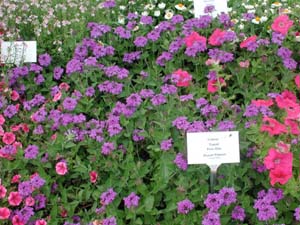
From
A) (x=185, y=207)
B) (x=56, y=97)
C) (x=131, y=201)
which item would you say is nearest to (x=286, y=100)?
(x=185, y=207)

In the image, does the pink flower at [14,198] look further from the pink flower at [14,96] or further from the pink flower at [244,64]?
the pink flower at [244,64]

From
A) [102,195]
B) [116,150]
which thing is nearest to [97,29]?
[116,150]

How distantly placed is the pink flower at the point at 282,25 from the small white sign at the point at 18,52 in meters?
1.52

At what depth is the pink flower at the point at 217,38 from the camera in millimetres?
3131

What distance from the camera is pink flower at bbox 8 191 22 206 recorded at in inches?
94.5

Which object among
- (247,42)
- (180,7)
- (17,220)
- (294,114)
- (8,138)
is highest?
(180,7)

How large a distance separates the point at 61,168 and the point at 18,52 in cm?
105

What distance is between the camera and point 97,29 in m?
3.46

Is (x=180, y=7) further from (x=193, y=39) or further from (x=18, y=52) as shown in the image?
(x=18, y=52)

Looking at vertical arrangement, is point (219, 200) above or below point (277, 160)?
below

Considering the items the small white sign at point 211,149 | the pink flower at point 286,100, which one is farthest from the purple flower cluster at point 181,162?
the pink flower at point 286,100

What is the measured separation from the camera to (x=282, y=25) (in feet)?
10.4

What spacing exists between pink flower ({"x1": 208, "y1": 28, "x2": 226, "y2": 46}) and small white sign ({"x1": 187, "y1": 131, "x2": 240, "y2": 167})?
1052mm

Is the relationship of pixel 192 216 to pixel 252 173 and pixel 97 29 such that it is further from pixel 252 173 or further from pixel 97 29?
pixel 97 29
